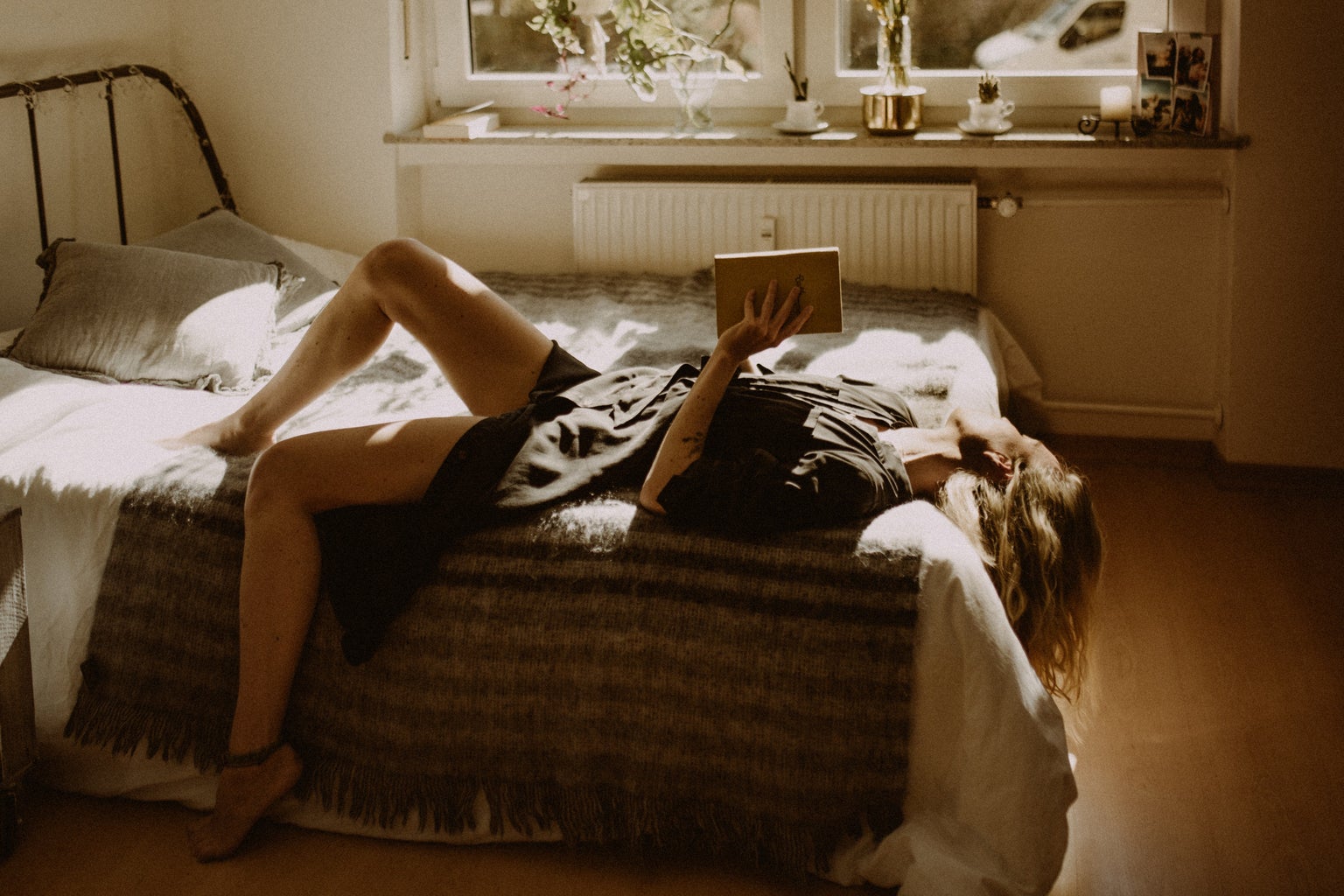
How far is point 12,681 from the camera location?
71.3 inches

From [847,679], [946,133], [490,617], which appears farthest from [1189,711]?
[946,133]

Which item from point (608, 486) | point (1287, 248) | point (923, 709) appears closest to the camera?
point (923, 709)

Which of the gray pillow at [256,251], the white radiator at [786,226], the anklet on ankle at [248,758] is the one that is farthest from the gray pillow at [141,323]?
the white radiator at [786,226]

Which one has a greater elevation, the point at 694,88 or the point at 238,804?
the point at 694,88

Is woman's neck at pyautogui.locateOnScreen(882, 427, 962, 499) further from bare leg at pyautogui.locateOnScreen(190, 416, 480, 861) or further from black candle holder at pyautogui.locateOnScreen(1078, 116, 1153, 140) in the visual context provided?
black candle holder at pyautogui.locateOnScreen(1078, 116, 1153, 140)

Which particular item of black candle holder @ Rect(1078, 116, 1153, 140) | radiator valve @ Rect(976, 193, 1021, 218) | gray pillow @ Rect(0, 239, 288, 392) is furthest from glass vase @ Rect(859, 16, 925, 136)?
gray pillow @ Rect(0, 239, 288, 392)

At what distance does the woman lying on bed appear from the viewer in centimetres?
177

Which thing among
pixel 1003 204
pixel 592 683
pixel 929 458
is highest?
pixel 1003 204

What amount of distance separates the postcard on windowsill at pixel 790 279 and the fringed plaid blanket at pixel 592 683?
301 mm

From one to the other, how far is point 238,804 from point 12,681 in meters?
→ 0.36

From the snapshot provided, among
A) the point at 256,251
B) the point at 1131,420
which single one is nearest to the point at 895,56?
the point at 1131,420

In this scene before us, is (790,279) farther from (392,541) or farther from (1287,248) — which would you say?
(1287,248)

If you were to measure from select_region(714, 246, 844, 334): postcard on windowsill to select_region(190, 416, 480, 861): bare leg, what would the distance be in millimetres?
464

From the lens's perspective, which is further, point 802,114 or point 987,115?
point 802,114
